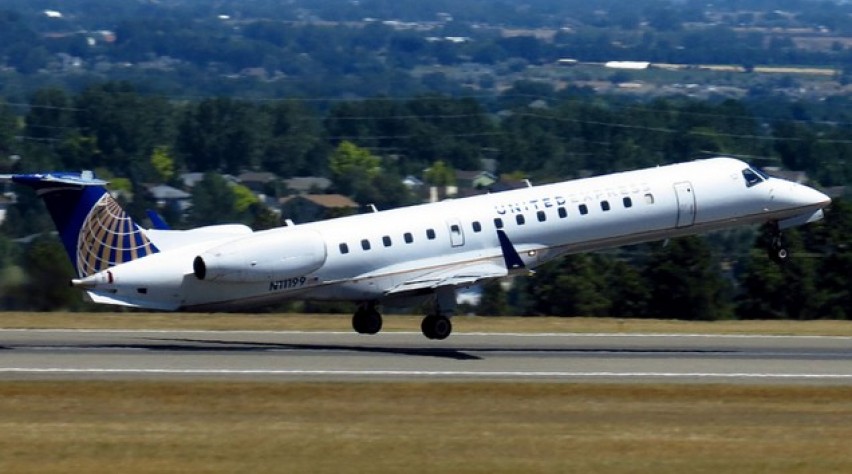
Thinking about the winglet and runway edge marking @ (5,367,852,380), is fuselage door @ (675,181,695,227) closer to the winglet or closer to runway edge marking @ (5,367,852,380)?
the winglet

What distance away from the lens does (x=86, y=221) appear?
41.1m

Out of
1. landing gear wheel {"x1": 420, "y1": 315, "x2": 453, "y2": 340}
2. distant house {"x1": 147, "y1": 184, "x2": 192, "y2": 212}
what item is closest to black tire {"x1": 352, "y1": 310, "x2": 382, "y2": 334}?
landing gear wheel {"x1": 420, "y1": 315, "x2": 453, "y2": 340}

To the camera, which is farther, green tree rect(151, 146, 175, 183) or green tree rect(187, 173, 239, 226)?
green tree rect(151, 146, 175, 183)

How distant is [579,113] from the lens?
18125cm

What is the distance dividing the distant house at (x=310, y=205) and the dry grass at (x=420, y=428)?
96.9m

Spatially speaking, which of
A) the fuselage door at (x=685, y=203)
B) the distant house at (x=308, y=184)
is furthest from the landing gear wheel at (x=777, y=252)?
the distant house at (x=308, y=184)

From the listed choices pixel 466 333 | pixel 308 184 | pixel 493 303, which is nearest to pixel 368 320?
pixel 466 333

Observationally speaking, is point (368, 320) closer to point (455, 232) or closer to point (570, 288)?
point (455, 232)

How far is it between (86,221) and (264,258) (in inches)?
169

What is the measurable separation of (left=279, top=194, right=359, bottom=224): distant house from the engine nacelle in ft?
289

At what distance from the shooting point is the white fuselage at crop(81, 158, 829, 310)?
4197cm

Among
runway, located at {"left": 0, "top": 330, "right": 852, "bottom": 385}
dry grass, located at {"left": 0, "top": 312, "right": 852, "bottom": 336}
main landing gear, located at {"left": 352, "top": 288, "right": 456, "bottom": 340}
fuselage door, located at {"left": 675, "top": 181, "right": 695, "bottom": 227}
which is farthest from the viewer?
dry grass, located at {"left": 0, "top": 312, "right": 852, "bottom": 336}

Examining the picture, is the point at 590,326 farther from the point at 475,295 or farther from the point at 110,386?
the point at 475,295

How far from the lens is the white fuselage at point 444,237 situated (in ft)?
138
